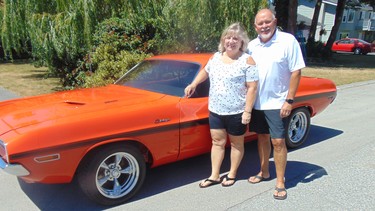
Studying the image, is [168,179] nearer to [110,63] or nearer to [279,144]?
[279,144]

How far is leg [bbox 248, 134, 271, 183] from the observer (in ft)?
12.2

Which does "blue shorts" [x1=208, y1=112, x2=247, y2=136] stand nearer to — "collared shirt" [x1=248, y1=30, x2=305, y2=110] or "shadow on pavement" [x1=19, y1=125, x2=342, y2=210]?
"collared shirt" [x1=248, y1=30, x2=305, y2=110]

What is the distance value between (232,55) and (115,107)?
1241mm

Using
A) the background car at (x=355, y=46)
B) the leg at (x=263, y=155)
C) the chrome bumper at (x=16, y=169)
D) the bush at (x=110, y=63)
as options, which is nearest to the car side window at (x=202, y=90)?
the leg at (x=263, y=155)

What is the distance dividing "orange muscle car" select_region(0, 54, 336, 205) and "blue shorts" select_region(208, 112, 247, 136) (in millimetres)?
230

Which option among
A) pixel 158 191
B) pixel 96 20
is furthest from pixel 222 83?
pixel 96 20

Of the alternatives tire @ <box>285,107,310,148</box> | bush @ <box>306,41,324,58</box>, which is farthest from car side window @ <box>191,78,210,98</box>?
bush @ <box>306,41,324,58</box>

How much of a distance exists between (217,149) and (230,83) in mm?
757

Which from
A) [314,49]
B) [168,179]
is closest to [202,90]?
[168,179]

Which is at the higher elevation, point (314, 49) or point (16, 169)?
point (16, 169)

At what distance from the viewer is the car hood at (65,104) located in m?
3.10

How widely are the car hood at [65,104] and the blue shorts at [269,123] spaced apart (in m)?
1.04

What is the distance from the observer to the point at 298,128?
5023 millimetres

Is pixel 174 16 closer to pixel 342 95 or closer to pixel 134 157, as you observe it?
pixel 342 95
